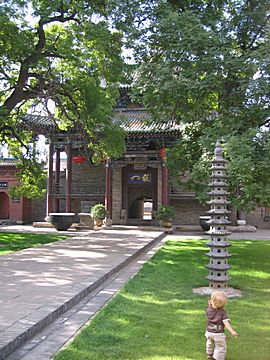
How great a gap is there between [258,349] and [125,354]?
1.29m

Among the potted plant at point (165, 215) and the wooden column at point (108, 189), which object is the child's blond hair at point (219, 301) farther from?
the wooden column at point (108, 189)

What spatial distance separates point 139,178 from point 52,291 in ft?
58.7

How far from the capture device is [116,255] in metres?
9.87

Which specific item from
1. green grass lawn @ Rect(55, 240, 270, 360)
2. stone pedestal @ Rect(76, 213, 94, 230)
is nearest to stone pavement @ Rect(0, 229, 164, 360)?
green grass lawn @ Rect(55, 240, 270, 360)

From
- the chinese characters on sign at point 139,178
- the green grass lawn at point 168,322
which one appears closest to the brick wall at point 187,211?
the chinese characters on sign at point 139,178

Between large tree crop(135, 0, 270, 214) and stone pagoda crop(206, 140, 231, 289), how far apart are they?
1.05 metres

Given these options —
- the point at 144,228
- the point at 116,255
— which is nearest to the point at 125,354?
the point at 116,255

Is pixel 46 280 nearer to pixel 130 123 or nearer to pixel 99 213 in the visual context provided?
pixel 99 213

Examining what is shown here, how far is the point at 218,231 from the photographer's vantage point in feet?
20.5

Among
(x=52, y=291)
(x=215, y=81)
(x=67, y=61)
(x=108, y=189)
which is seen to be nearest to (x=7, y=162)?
(x=108, y=189)

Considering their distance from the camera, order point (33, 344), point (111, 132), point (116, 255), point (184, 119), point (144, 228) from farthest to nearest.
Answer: point (144, 228) < point (111, 132) < point (184, 119) < point (116, 255) < point (33, 344)

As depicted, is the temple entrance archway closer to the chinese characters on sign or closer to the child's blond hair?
the chinese characters on sign

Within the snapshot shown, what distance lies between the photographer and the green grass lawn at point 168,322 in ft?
12.1

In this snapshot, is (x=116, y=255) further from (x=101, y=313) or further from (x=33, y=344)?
(x=33, y=344)
